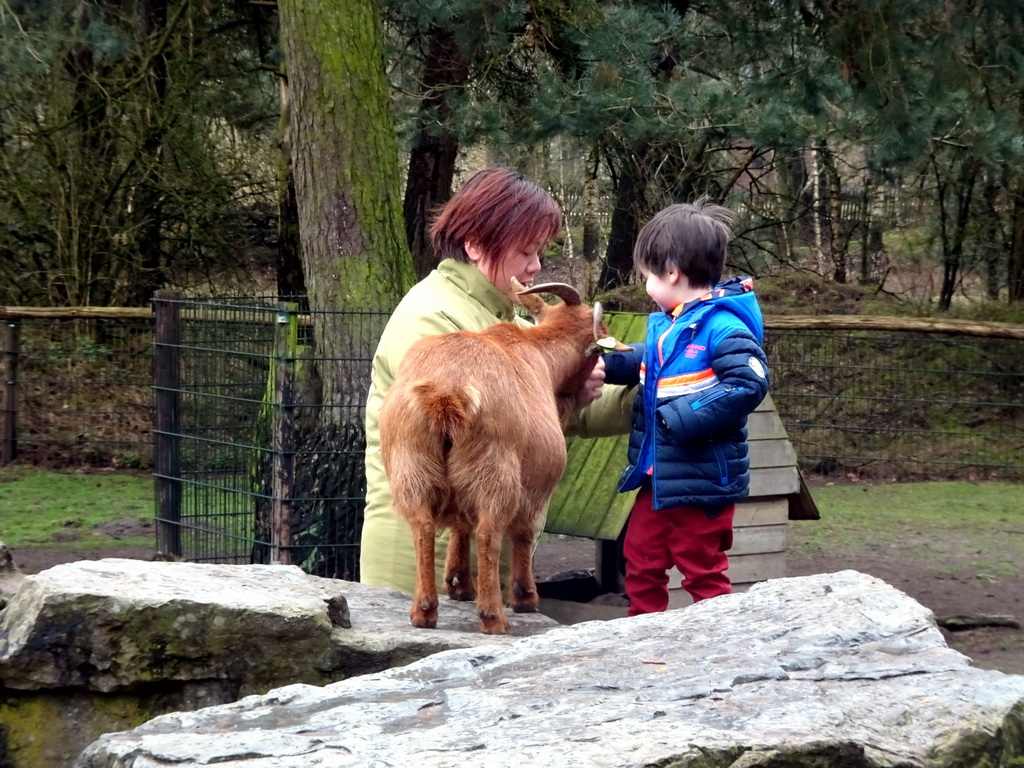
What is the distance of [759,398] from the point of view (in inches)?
143

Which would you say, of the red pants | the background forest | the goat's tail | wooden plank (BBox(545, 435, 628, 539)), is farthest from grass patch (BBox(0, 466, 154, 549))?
the goat's tail

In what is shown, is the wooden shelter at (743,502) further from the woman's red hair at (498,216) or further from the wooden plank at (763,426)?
the woman's red hair at (498,216)

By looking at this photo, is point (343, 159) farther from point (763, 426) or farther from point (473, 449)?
point (473, 449)

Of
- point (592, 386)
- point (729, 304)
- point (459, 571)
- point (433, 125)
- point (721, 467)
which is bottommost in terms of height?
point (459, 571)

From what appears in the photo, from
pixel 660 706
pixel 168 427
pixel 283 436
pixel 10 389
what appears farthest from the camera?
pixel 10 389

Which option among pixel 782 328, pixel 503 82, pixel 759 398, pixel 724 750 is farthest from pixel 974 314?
pixel 724 750

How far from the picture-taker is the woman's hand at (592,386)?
12.1 ft

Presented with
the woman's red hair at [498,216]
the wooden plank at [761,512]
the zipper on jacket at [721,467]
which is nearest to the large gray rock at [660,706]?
the zipper on jacket at [721,467]

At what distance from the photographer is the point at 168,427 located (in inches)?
259

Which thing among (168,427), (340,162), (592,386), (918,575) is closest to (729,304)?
(592,386)

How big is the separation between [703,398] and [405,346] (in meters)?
0.93

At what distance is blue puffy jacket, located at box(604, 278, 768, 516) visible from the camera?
12.0 feet

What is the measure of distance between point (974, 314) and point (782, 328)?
4.07 m

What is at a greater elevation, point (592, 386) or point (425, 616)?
point (592, 386)
